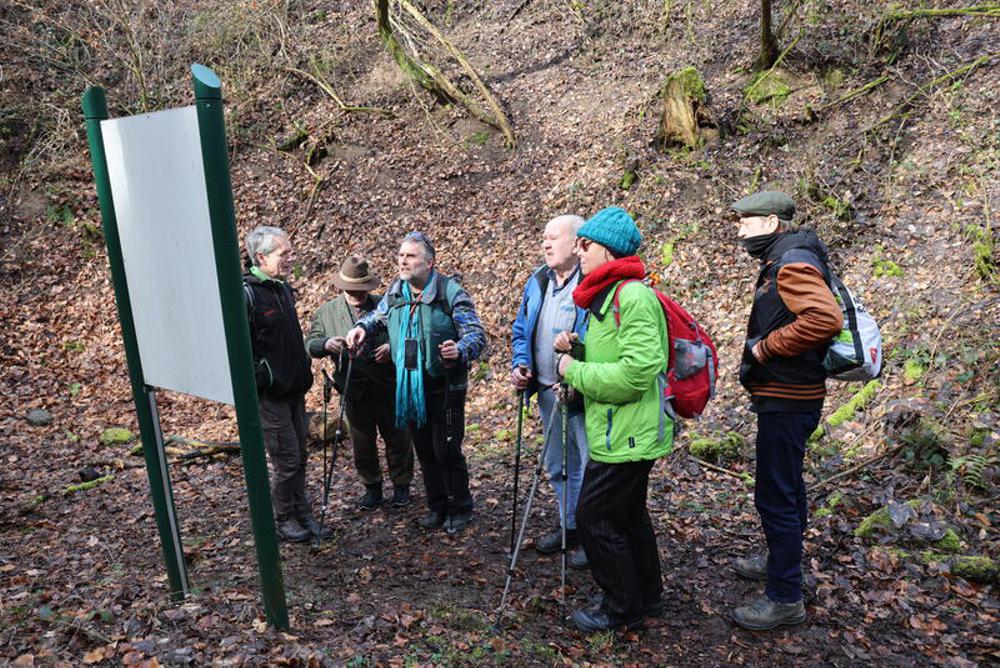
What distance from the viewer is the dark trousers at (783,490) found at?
405cm

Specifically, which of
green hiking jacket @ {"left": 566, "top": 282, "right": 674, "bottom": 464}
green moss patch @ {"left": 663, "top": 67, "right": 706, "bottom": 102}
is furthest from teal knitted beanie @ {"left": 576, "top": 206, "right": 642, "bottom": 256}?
green moss patch @ {"left": 663, "top": 67, "right": 706, "bottom": 102}

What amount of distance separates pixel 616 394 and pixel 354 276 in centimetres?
287

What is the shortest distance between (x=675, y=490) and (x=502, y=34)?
13.0 m

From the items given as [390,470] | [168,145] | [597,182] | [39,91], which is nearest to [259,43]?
[39,91]

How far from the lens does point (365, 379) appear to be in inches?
229

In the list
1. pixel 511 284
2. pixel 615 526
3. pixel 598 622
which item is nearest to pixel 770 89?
pixel 511 284

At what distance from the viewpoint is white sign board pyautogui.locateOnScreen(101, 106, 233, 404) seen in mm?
3303

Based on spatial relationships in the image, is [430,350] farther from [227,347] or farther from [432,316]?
[227,347]

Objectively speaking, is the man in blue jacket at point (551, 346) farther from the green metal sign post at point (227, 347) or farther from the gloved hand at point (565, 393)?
the green metal sign post at point (227, 347)

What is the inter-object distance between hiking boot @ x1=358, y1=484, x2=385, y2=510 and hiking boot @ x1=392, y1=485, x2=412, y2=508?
137 mm

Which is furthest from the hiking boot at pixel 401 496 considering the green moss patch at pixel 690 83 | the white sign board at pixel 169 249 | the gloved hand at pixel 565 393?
the green moss patch at pixel 690 83

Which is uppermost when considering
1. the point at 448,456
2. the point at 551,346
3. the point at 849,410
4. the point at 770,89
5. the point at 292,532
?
the point at 770,89

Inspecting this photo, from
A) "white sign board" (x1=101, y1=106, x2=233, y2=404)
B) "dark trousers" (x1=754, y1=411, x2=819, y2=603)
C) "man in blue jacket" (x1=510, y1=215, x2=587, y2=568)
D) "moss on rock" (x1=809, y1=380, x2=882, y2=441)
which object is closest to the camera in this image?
"white sign board" (x1=101, y1=106, x2=233, y2=404)

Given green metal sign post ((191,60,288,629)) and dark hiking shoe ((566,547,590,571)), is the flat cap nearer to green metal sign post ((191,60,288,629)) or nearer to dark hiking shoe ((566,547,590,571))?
dark hiking shoe ((566,547,590,571))
